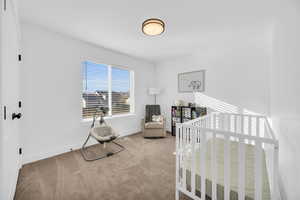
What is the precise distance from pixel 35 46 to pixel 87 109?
1.58 m

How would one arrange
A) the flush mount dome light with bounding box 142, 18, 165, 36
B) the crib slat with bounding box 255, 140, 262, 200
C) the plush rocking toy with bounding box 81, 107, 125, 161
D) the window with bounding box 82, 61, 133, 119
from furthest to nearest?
the window with bounding box 82, 61, 133, 119, the plush rocking toy with bounding box 81, 107, 125, 161, the flush mount dome light with bounding box 142, 18, 165, 36, the crib slat with bounding box 255, 140, 262, 200

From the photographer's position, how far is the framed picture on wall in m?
3.56

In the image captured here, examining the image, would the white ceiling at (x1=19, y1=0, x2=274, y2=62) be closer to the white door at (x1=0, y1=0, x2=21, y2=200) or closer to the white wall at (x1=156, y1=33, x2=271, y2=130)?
the white wall at (x1=156, y1=33, x2=271, y2=130)

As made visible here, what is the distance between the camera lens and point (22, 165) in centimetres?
214

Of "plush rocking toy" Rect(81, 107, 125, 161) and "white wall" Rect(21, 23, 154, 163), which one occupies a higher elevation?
"white wall" Rect(21, 23, 154, 163)

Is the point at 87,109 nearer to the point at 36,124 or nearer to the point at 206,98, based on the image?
the point at 36,124

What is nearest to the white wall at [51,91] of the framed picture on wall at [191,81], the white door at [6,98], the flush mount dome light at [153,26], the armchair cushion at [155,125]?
the white door at [6,98]

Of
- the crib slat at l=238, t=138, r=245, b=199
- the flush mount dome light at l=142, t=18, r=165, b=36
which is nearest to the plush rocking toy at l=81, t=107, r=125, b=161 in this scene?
the flush mount dome light at l=142, t=18, r=165, b=36

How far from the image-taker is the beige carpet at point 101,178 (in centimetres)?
156

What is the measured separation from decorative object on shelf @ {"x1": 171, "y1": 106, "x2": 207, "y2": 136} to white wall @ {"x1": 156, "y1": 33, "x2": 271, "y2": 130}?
0.86 ft

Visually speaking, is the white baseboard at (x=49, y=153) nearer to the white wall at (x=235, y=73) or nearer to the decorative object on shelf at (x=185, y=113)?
the decorative object on shelf at (x=185, y=113)

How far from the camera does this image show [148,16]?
6.61 feet

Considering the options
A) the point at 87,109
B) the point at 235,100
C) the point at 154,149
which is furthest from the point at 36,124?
the point at 235,100

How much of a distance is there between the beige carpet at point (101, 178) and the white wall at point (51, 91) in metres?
0.32
